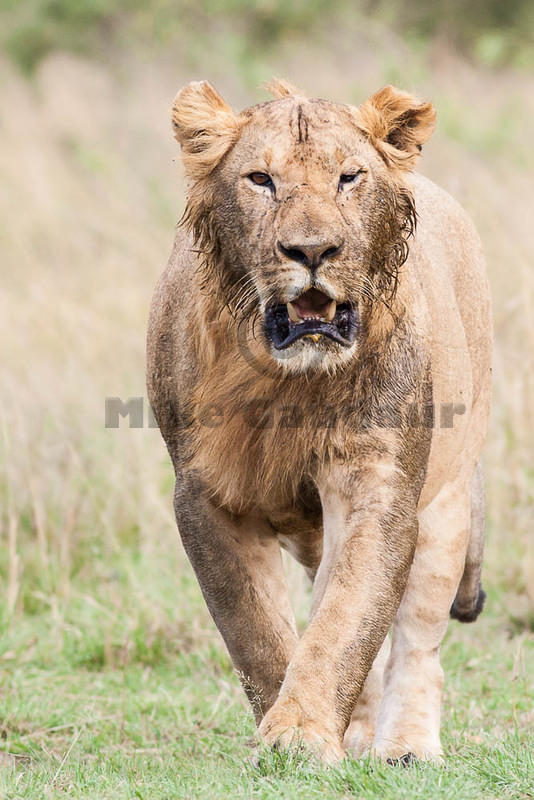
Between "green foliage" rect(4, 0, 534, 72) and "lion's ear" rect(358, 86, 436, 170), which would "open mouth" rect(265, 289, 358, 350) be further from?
"green foliage" rect(4, 0, 534, 72)

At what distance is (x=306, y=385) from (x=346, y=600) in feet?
1.89

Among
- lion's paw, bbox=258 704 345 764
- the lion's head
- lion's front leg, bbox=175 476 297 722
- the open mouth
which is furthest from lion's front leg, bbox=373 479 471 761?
the open mouth

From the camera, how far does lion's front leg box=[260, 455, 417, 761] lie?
3570 mm

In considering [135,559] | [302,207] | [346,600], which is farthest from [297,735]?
[135,559]

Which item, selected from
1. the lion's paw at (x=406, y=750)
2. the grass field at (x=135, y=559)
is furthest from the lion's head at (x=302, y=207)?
the lion's paw at (x=406, y=750)

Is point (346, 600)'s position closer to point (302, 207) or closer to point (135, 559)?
point (302, 207)

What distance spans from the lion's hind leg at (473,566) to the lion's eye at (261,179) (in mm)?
1789

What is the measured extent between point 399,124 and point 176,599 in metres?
3.14

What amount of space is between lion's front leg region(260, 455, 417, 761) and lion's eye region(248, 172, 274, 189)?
77 cm

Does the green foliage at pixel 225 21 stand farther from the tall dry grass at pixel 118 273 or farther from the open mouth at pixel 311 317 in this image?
the open mouth at pixel 311 317

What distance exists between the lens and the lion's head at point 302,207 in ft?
11.7

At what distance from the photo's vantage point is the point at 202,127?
3.90 m

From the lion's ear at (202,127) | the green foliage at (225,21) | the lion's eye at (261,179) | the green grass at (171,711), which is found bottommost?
the green grass at (171,711)

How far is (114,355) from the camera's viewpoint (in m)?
9.16
